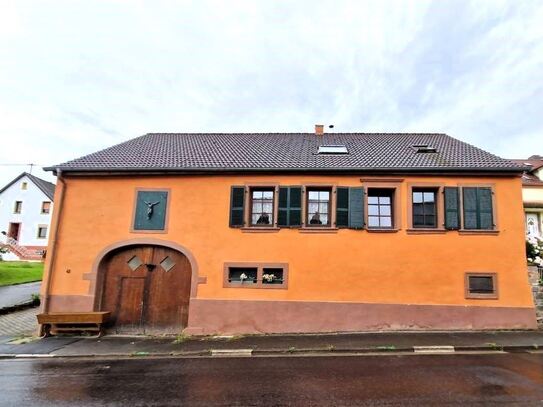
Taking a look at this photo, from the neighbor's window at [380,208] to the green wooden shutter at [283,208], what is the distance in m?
2.81

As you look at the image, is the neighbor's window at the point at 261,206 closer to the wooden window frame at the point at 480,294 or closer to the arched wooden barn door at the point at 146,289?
the arched wooden barn door at the point at 146,289

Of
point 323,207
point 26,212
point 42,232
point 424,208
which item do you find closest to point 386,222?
point 424,208

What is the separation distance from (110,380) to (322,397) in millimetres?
4302

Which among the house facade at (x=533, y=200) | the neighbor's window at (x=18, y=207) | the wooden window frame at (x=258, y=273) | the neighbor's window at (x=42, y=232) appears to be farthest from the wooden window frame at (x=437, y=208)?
the neighbor's window at (x=18, y=207)

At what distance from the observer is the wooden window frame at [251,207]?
11.8 meters

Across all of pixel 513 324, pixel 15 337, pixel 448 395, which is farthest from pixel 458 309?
pixel 15 337

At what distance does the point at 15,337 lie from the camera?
11.3 meters

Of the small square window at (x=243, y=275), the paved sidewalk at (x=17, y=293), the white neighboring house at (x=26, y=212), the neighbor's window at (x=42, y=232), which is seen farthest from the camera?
the neighbor's window at (x=42, y=232)

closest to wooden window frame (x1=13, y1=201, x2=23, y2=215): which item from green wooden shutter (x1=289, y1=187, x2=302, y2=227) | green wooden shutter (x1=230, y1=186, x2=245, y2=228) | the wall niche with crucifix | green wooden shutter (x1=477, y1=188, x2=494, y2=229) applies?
the wall niche with crucifix

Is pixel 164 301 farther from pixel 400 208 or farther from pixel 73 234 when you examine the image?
pixel 400 208

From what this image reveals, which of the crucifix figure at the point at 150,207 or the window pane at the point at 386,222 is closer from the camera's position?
the window pane at the point at 386,222

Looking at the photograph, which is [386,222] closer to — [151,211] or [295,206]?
[295,206]

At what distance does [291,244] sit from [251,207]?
6.20ft

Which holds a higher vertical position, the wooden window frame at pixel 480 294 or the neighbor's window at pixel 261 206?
the neighbor's window at pixel 261 206
